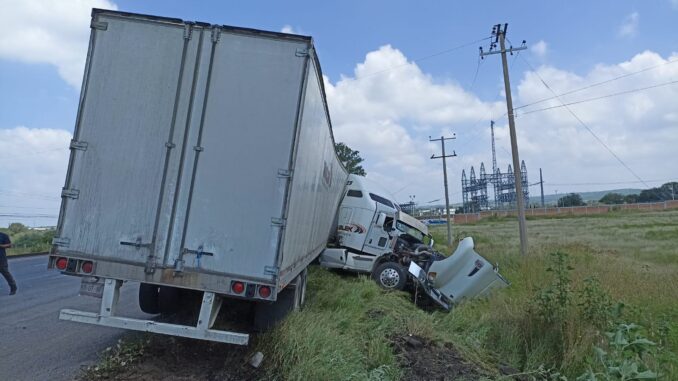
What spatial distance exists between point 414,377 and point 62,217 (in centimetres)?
396

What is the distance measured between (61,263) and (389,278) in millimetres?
7893

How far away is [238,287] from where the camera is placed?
464cm

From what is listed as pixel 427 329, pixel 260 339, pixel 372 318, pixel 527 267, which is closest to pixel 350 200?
pixel 527 267

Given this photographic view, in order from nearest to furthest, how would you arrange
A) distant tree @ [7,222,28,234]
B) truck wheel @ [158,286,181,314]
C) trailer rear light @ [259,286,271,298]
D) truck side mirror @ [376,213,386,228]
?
trailer rear light @ [259,286,271,298] < truck wheel @ [158,286,181,314] < truck side mirror @ [376,213,386,228] < distant tree @ [7,222,28,234]

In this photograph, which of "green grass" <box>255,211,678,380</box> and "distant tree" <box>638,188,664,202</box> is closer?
"green grass" <box>255,211,678,380</box>

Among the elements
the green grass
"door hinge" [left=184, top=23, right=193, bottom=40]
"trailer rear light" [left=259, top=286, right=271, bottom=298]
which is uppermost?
"door hinge" [left=184, top=23, right=193, bottom=40]

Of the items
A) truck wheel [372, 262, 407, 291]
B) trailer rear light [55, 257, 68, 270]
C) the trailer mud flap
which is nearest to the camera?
the trailer mud flap

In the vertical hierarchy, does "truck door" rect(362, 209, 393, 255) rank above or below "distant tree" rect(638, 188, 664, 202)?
below

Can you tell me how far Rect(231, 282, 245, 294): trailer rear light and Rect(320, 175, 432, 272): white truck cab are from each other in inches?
304

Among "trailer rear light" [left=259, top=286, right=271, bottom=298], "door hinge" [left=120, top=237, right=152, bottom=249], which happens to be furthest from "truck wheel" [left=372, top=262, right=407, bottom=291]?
"door hinge" [left=120, top=237, right=152, bottom=249]

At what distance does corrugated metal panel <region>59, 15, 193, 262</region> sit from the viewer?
477 centimetres

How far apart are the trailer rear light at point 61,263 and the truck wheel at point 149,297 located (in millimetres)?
1812

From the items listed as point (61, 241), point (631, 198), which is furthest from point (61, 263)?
point (631, 198)

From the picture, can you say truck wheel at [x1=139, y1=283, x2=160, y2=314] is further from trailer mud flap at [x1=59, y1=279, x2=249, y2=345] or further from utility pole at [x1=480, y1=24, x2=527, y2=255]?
utility pole at [x1=480, y1=24, x2=527, y2=255]
